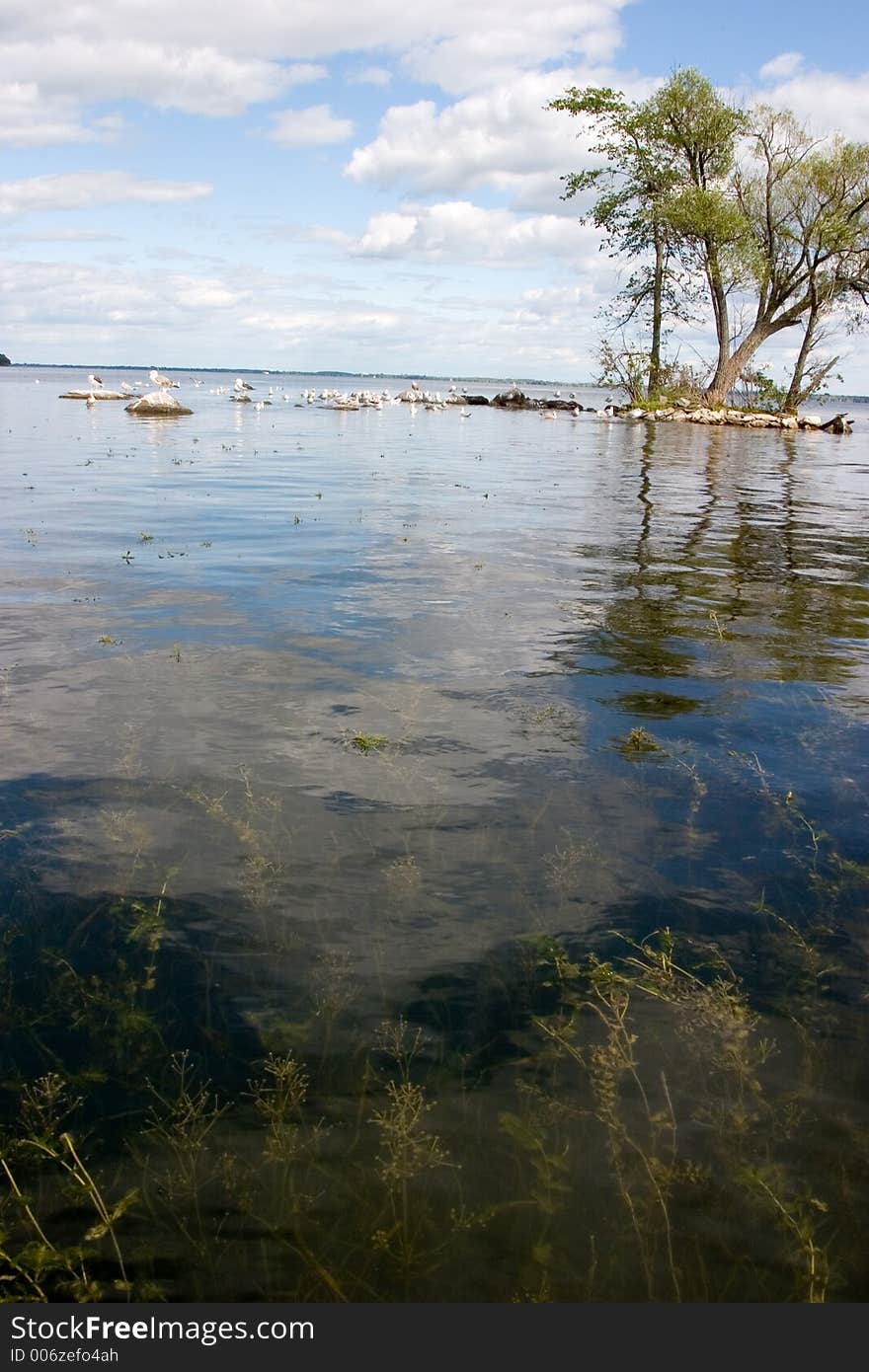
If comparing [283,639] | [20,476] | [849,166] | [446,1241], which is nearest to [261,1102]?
[446,1241]

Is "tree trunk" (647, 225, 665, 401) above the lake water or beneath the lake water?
above

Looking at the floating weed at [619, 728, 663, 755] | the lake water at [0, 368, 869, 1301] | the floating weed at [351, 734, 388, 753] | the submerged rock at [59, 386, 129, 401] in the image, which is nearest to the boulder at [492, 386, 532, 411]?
the submerged rock at [59, 386, 129, 401]

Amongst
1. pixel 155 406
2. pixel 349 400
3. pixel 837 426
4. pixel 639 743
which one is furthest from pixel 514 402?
pixel 639 743

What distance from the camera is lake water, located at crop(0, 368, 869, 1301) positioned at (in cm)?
306

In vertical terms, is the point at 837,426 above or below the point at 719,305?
below

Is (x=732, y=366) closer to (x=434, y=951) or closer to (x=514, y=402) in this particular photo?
(x=514, y=402)

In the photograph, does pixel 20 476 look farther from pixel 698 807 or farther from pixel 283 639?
pixel 698 807

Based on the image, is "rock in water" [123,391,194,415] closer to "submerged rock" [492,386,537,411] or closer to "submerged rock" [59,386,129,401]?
"submerged rock" [59,386,129,401]

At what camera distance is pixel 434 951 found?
4312 mm

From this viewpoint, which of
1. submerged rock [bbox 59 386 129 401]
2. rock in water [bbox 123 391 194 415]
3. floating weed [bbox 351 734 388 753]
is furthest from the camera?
submerged rock [bbox 59 386 129 401]

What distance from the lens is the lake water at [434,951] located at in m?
3.06

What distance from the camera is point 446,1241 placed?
302 centimetres

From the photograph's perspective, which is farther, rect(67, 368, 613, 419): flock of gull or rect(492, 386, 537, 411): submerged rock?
rect(492, 386, 537, 411): submerged rock

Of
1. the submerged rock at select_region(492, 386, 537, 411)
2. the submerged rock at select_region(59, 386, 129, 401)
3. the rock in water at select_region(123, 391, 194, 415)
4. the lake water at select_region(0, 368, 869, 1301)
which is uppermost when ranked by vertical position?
the submerged rock at select_region(492, 386, 537, 411)
